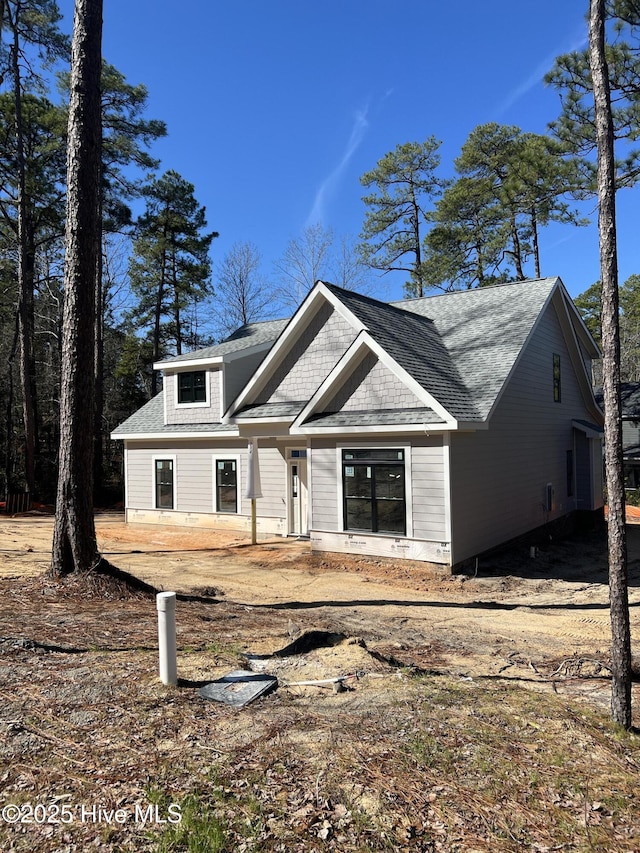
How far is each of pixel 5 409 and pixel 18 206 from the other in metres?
11.2

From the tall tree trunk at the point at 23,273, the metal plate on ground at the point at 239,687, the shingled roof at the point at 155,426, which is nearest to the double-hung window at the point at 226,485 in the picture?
the shingled roof at the point at 155,426

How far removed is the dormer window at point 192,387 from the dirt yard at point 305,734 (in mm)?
10520

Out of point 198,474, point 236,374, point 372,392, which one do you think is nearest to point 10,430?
point 198,474

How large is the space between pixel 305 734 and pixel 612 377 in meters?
3.82

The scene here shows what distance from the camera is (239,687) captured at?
4.94 metres

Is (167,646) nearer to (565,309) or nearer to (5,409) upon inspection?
(565,309)

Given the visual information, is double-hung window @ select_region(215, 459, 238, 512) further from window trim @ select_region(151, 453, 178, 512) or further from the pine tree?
the pine tree

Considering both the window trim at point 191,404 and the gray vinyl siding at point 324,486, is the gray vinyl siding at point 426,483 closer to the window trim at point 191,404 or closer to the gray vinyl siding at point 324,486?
the gray vinyl siding at point 324,486

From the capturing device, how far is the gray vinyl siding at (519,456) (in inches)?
486

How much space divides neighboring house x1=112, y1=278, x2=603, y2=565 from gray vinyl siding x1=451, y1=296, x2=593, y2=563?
60 mm

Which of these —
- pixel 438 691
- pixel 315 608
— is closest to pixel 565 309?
pixel 315 608

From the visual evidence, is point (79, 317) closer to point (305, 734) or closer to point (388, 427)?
point (388, 427)

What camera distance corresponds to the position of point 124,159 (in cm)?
2723

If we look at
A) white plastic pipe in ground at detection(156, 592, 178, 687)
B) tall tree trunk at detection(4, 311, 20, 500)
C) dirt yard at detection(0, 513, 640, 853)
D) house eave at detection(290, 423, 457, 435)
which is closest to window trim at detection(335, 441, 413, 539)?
house eave at detection(290, 423, 457, 435)
